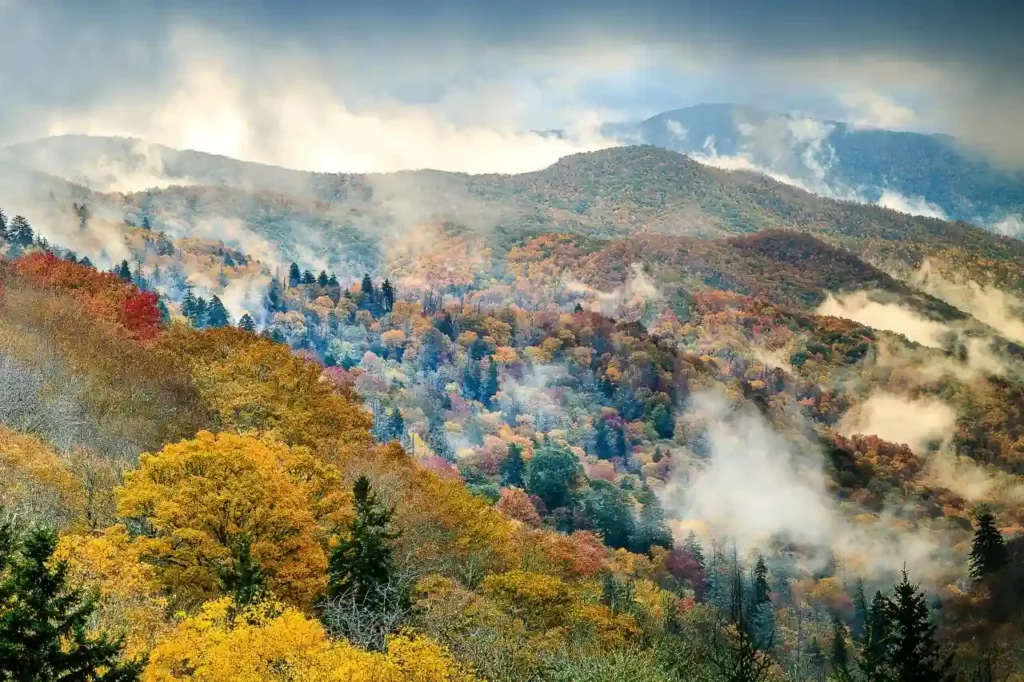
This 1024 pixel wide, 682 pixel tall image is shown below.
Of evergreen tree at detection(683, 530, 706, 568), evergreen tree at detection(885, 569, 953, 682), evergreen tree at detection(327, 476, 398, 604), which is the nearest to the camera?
Result: evergreen tree at detection(327, 476, 398, 604)

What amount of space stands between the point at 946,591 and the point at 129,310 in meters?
148

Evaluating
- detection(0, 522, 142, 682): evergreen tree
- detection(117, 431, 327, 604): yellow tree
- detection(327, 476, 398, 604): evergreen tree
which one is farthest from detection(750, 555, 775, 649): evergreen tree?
detection(0, 522, 142, 682): evergreen tree

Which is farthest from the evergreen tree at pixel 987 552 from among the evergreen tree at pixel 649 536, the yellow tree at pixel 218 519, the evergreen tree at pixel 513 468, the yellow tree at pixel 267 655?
the yellow tree at pixel 267 655

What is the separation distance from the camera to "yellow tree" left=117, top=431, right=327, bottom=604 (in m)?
45.1

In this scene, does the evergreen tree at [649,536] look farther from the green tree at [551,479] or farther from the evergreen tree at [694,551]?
the green tree at [551,479]

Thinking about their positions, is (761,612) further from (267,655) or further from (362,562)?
(267,655)

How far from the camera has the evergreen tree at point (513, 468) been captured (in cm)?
19050

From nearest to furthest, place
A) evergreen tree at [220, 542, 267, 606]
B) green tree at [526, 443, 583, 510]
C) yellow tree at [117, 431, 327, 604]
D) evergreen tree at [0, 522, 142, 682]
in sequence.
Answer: evergreen tree at [0, 522, 142, 682]
evergreen tree at [220, 542, 267, 606]
yellow tree at [117, 431, 327, 604]
green tree at [526, 443, 583, 510]

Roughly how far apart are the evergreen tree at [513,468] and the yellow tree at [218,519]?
14040 centimetres

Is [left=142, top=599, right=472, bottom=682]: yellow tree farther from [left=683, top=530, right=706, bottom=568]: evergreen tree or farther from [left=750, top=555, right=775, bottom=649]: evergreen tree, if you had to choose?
[left=683, top=530, right=706, bottom=568]: evergreen tree

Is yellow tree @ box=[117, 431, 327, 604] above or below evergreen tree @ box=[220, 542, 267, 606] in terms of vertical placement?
above

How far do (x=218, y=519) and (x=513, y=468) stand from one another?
149 m

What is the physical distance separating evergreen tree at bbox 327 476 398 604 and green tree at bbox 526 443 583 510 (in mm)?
125293

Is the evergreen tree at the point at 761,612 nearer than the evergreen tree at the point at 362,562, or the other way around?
the evergreen tree at the point at 362,562
